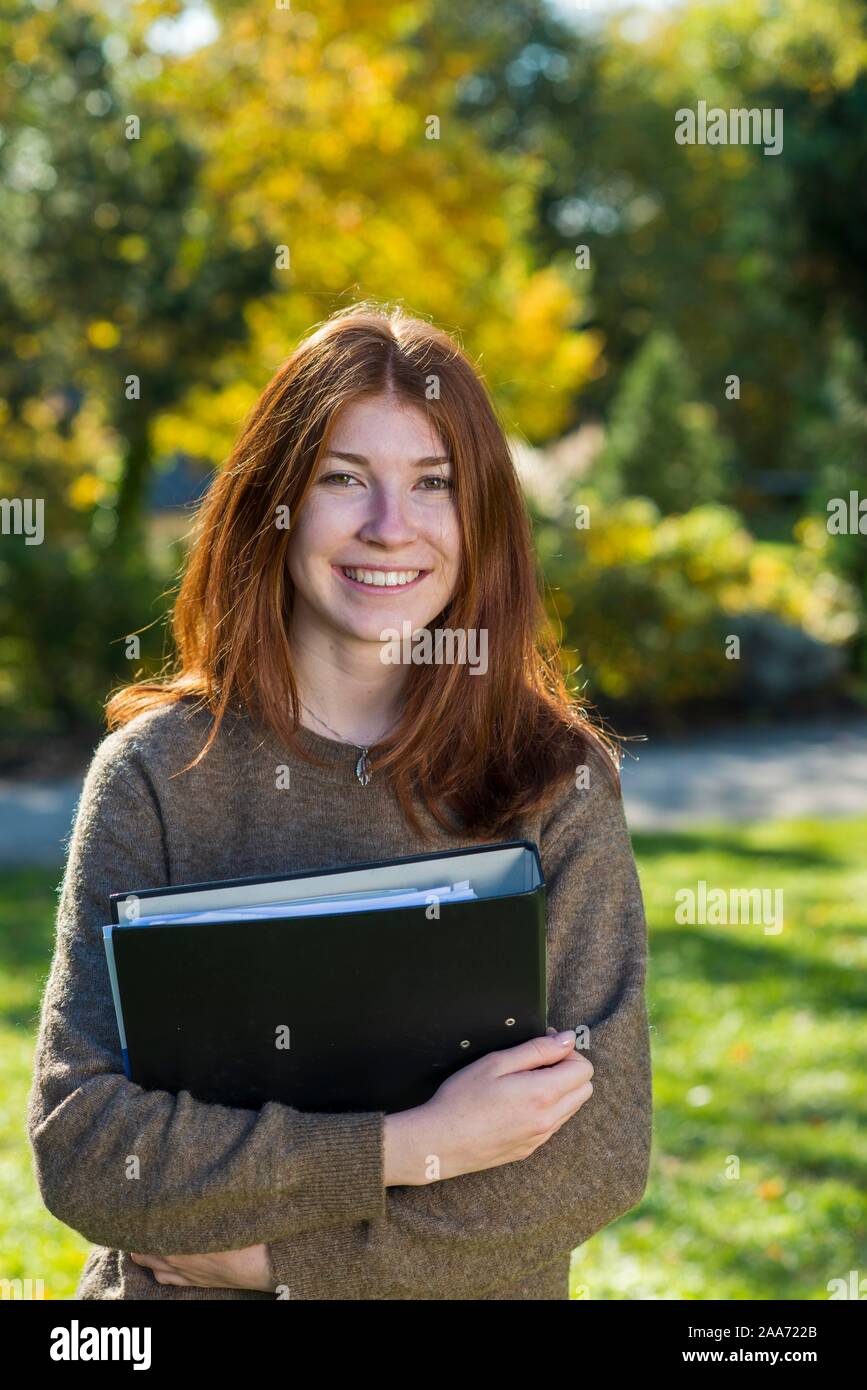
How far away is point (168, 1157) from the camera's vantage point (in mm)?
1719

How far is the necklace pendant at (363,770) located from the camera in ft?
6.76

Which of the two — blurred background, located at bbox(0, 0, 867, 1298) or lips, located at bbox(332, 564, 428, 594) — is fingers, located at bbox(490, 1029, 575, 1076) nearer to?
lips, located at bbox(332, 564, 428, 594)

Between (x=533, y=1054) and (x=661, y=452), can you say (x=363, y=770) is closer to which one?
(x=533, y=1054)

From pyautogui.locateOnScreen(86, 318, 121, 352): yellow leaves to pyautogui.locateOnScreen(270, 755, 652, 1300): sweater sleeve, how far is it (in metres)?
9.93

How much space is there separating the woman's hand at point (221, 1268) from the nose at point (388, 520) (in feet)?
3.14

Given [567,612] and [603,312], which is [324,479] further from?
[603,312]

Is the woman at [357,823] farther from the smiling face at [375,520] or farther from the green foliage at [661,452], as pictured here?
the green foliage at [661,452]

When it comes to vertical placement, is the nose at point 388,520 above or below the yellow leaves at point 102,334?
below

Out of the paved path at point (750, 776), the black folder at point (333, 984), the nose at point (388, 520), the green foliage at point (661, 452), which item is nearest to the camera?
the black folder at point (333, 984)

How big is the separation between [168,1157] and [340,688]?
74cm

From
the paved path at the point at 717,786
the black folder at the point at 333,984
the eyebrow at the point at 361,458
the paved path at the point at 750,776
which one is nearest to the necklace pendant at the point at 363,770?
the black folder at the point at 333,984

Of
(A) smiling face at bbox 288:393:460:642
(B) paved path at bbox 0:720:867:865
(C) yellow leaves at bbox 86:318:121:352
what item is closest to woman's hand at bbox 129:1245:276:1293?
(A) smiling face at bbox 288:393:460:642

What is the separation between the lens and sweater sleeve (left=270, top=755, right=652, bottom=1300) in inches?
71.9

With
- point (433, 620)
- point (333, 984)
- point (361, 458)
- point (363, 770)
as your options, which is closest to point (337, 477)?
point (361, 458)
